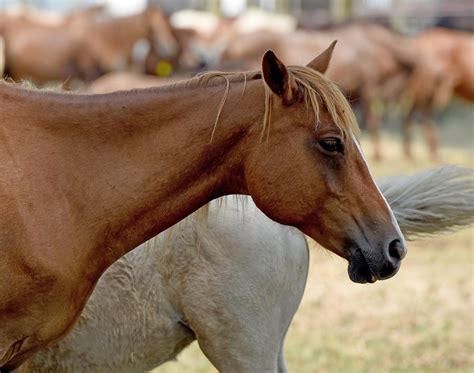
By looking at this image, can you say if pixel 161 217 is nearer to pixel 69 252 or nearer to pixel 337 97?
pixel 69 252

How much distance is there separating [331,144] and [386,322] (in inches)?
128

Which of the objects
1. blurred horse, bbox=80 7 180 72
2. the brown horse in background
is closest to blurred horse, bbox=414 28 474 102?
blurred horse, bbox=80 7 180 72

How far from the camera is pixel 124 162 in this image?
9.90ft

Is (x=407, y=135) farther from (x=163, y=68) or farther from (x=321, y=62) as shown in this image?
(x=321, y=62)

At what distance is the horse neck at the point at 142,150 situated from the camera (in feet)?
9.82

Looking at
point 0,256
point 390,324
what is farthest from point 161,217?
point 390,324

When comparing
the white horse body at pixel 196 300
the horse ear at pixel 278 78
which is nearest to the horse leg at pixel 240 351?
the white horse body at pixel 196 300

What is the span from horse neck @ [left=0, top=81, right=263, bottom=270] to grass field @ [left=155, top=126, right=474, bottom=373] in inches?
78.5

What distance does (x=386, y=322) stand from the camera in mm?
5973

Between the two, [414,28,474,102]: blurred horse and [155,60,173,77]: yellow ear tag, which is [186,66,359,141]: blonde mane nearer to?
[155,60,173,77]: yellow ear tag

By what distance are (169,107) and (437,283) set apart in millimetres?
4294

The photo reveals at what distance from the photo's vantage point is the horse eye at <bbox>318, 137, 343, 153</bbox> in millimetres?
2922

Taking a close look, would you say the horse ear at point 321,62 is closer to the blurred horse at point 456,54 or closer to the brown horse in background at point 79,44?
the brown horse in background at point 79,44

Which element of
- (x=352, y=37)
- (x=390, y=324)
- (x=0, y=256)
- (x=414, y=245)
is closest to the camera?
(x=0, y=256)
